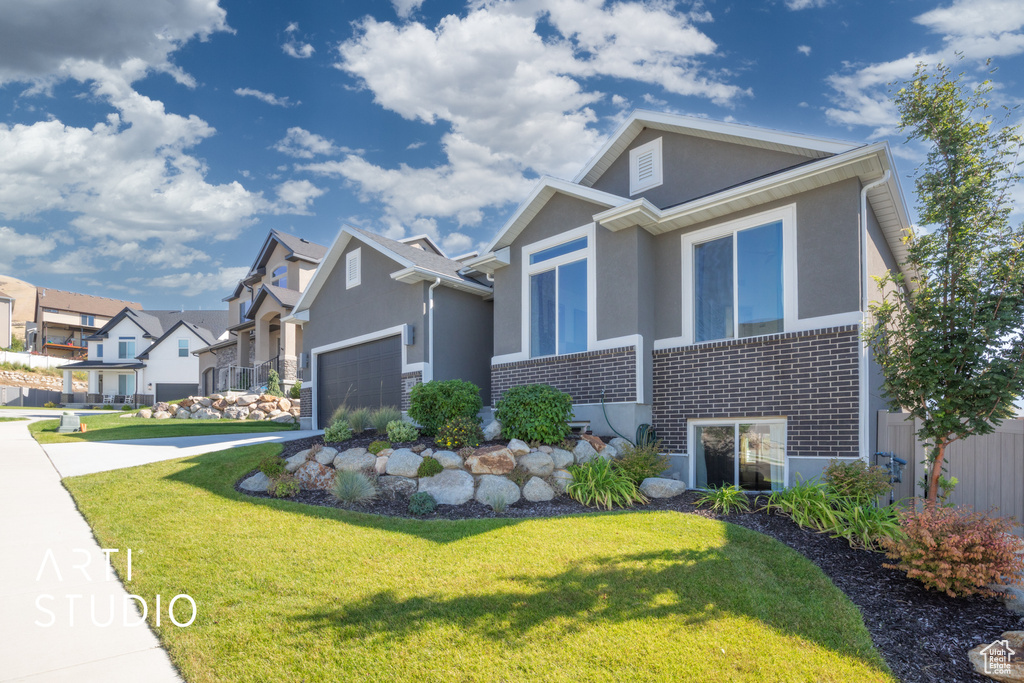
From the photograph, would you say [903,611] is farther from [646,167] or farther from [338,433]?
[338,433]

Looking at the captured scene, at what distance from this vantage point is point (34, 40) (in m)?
12.8

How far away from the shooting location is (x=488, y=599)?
4.28 meters

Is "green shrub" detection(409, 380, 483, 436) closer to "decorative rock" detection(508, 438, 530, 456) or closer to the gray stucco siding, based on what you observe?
"decorative rock" detection(508, 438, 530, 456)

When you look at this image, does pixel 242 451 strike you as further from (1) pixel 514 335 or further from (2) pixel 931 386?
(2) pixel 931 386

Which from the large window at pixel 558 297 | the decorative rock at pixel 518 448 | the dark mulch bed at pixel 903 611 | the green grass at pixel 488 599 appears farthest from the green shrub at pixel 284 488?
the dark mulch bed at pixel 903 611

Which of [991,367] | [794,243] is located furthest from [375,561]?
[794,243]

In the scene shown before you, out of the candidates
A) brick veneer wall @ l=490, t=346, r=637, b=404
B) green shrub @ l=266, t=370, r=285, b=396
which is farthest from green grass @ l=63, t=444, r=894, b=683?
green shrub @ l=266, t=370, r=285, b=396

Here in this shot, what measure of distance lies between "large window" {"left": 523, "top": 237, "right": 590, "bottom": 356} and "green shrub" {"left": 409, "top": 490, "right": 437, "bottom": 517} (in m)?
4.25

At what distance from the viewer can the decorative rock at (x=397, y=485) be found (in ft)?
26.0

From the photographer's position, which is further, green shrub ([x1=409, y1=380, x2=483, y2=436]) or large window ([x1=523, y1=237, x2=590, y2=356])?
large window ([x1=523, y1=237, x2=590, y2=356])

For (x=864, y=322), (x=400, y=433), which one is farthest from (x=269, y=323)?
(x=864, y=322)

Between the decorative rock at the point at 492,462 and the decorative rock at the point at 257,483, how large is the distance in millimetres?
3062

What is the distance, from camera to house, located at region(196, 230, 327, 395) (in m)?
24.0

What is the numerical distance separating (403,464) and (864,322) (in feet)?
22.2
